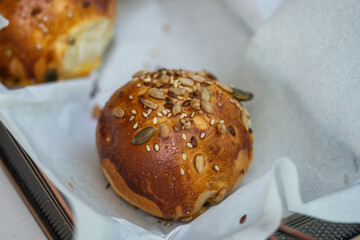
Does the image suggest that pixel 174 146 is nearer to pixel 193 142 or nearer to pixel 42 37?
pixel 193 142

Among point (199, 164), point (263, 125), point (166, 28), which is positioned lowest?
point (263, 125)

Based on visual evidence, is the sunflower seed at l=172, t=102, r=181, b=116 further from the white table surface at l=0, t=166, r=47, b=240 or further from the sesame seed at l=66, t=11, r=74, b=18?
the sesame seed at l=66, t=11, r=74, b=18

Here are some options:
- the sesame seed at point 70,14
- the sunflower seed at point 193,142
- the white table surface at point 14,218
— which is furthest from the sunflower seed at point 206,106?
the sesame seed at point 70,14

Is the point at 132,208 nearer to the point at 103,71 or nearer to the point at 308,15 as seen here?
the point at 103,71

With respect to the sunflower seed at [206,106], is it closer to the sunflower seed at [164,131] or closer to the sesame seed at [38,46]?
the sunflower seed at [164,131]

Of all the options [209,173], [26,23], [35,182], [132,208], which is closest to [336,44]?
[209,173]

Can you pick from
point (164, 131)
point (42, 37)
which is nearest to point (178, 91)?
point (164, 131)

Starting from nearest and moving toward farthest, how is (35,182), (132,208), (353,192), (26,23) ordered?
(353,192) → (35,182) → (132,208) → (26,23)
